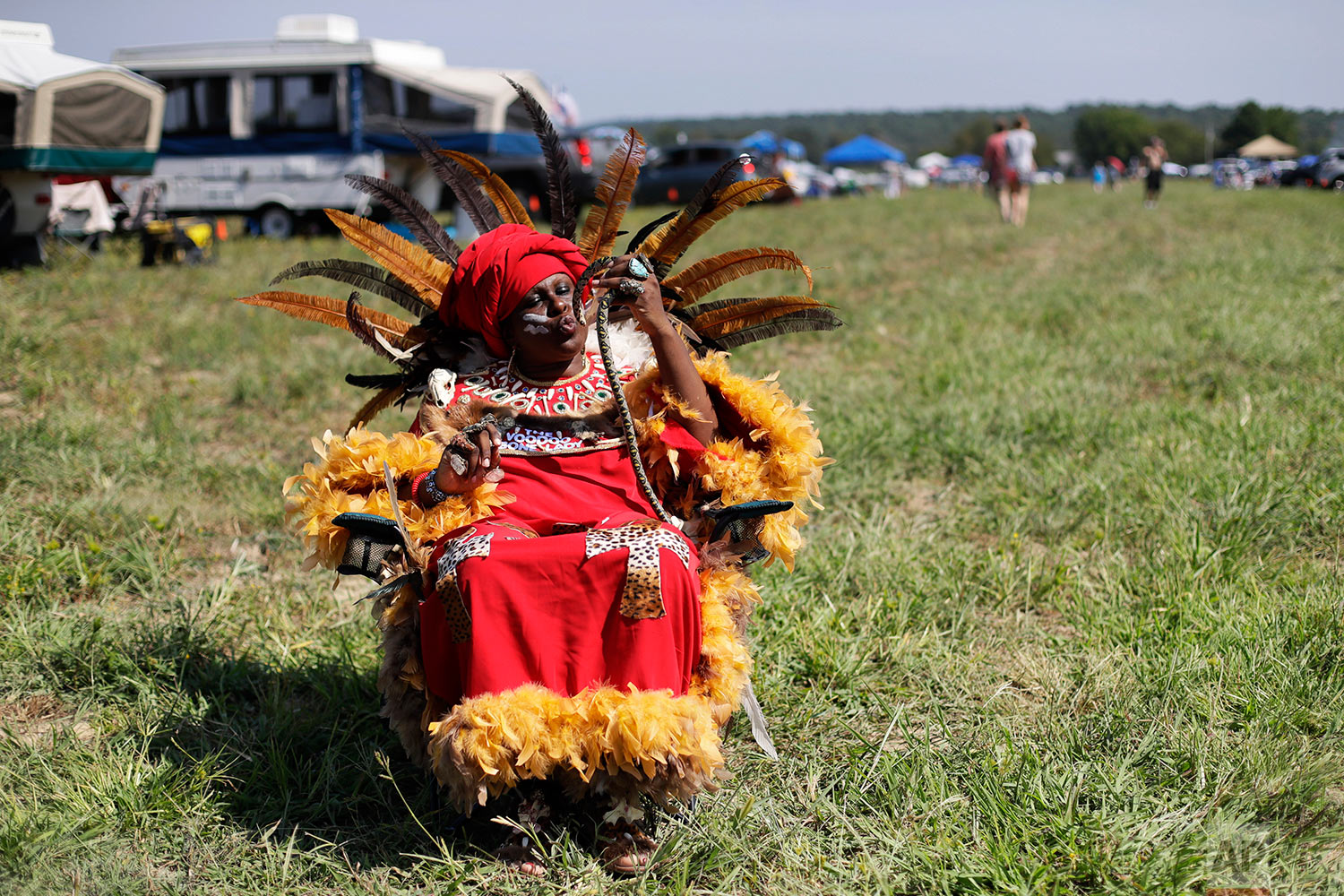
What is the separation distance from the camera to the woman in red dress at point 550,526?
237 centimetres

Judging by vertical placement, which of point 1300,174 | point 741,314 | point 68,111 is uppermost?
point 1300,174

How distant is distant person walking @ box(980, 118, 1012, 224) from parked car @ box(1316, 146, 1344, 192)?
1423 cm

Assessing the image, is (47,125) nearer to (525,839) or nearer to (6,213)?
(6,213)

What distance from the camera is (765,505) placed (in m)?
2.55

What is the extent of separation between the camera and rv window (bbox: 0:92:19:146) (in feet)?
31.8

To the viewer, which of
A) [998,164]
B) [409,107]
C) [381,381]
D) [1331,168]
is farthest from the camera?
[1331,168]

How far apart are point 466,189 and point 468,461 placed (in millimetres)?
986

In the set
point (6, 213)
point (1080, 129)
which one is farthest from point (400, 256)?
point (1080, 129)

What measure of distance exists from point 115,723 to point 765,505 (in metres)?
2.07

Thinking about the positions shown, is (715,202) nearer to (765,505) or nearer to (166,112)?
(765,505)

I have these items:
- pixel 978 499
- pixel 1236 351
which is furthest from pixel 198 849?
pixel 1236 351

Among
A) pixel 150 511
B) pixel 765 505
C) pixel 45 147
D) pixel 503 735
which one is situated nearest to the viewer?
pixel 503 735

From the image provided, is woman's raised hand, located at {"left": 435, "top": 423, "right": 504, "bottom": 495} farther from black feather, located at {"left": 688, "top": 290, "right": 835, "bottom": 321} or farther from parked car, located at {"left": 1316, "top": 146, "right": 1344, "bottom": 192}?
parked car, located at {"left": 1316, "top": 146, "right": 1344, "bottom": 192}

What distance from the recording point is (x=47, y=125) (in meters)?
9.64
